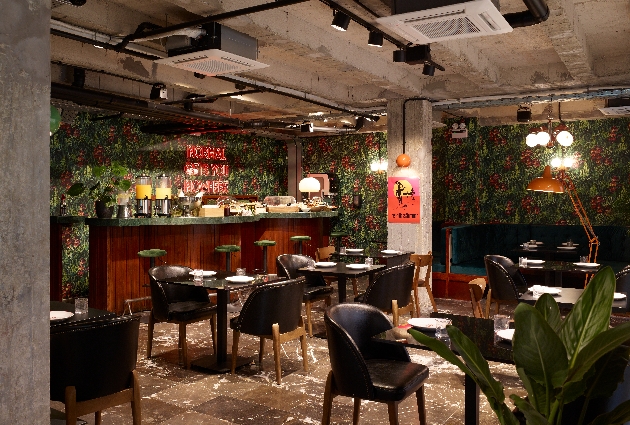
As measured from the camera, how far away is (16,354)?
7.61 ft

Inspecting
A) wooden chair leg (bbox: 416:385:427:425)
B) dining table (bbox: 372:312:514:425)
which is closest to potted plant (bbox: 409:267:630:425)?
dining table (bbox: 372:312:514:425)

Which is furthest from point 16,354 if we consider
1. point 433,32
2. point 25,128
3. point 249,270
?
point 249,270

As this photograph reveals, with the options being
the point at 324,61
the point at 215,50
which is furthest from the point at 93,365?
the point at 324,61

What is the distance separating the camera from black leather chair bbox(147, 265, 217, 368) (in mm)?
5219

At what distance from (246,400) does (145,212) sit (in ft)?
14.5

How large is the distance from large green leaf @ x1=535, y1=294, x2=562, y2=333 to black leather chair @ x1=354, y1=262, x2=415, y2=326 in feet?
11.2

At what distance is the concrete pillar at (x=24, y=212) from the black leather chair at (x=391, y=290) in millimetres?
3177

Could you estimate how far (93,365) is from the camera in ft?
9.95

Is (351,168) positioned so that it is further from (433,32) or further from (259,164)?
(433,32)

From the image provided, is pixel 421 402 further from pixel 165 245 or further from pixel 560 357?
pixel 165 245

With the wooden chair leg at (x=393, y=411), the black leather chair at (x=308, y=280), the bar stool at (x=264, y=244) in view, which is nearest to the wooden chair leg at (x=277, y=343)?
the black leather chair at (x=308, y=280)

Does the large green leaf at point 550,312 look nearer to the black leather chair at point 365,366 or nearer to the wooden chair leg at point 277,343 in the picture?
the black leather chair at point 365,366

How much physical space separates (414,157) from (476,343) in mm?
5748

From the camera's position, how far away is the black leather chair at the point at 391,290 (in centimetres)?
526
